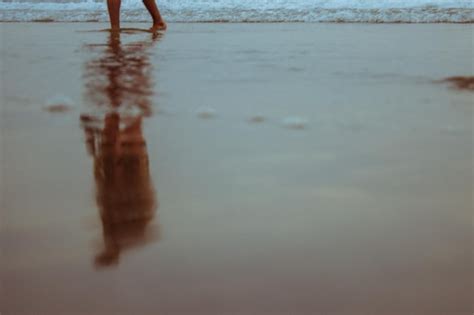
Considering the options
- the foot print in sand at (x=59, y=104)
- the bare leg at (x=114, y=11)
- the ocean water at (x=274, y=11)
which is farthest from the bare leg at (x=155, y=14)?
the foot print in sand at (x=59, y=104)

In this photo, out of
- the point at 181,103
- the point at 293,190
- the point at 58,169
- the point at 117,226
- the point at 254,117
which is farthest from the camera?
the point at 181,103

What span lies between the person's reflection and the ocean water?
373cm

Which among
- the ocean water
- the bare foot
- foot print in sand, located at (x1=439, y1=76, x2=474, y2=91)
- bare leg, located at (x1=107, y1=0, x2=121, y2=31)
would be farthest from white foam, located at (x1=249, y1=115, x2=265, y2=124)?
the ocean water

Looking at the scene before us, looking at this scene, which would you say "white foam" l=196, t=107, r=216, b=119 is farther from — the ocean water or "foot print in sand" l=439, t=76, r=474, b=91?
the ocean water

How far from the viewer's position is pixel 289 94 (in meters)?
1.57

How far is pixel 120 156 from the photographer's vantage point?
1.00 m

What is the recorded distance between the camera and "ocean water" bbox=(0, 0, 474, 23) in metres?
5.49

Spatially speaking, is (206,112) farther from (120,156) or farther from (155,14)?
(155,14)

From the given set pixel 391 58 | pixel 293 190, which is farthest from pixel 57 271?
pixel 391 58

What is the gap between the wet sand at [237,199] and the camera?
0.54m

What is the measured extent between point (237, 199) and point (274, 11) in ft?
17.6

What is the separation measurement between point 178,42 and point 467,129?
232 centimetres

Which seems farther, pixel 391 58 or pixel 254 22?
pixel 254 22

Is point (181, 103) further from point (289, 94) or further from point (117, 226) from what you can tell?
point (117, 226)
